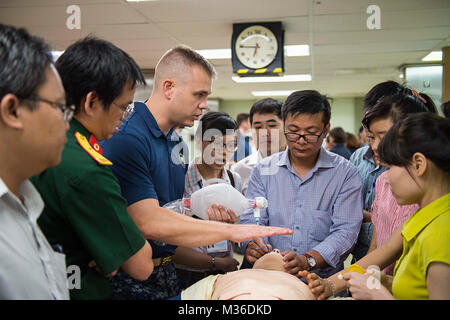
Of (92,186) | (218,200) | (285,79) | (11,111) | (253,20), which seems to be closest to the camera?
(11,111)

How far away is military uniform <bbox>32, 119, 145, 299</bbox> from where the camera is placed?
1.01 meters

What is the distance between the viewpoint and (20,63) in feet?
2.85

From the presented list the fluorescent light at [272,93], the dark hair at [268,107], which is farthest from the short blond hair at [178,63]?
the fluorescent light at [272,93]

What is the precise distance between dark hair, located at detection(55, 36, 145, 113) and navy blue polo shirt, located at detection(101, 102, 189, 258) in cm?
29

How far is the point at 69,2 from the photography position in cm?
395

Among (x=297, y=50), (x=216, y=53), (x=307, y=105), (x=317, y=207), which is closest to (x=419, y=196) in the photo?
(x=317, y=207)

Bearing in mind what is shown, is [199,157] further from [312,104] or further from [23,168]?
[23,168]

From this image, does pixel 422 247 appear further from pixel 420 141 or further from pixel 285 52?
pixel 285 52

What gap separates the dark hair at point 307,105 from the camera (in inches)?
75.6

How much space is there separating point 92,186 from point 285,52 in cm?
562

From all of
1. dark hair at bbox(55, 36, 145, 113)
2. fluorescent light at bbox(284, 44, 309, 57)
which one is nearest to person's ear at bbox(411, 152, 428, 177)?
dark hair at bbox(55, 36, 145, 113)

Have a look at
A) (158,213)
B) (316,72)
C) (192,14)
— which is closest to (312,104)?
(158,213)

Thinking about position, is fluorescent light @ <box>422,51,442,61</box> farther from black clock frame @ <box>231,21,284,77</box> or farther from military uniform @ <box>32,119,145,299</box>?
military uniform @ <box>32,119,145,299</box>

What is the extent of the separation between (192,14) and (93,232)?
3794mm
